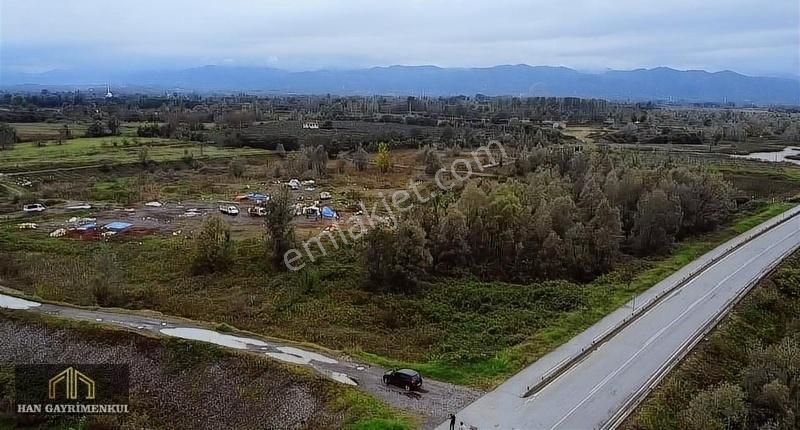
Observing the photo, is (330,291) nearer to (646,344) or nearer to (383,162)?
(646,344)

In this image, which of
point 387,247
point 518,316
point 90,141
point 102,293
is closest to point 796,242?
point 518,316

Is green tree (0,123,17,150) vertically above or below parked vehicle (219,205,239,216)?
above

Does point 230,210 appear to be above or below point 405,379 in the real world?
below

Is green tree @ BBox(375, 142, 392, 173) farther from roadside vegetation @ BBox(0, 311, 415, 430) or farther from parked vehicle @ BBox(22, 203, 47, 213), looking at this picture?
roadside vegetation @ BBox(0, 311, 415, 430)

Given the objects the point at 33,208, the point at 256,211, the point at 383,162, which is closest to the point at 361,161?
the point at 383,162

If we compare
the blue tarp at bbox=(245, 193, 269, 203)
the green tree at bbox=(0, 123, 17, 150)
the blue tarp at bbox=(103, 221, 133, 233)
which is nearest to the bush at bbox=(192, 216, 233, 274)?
the blue tarp at bbox=(103, 221, 133, 233)
